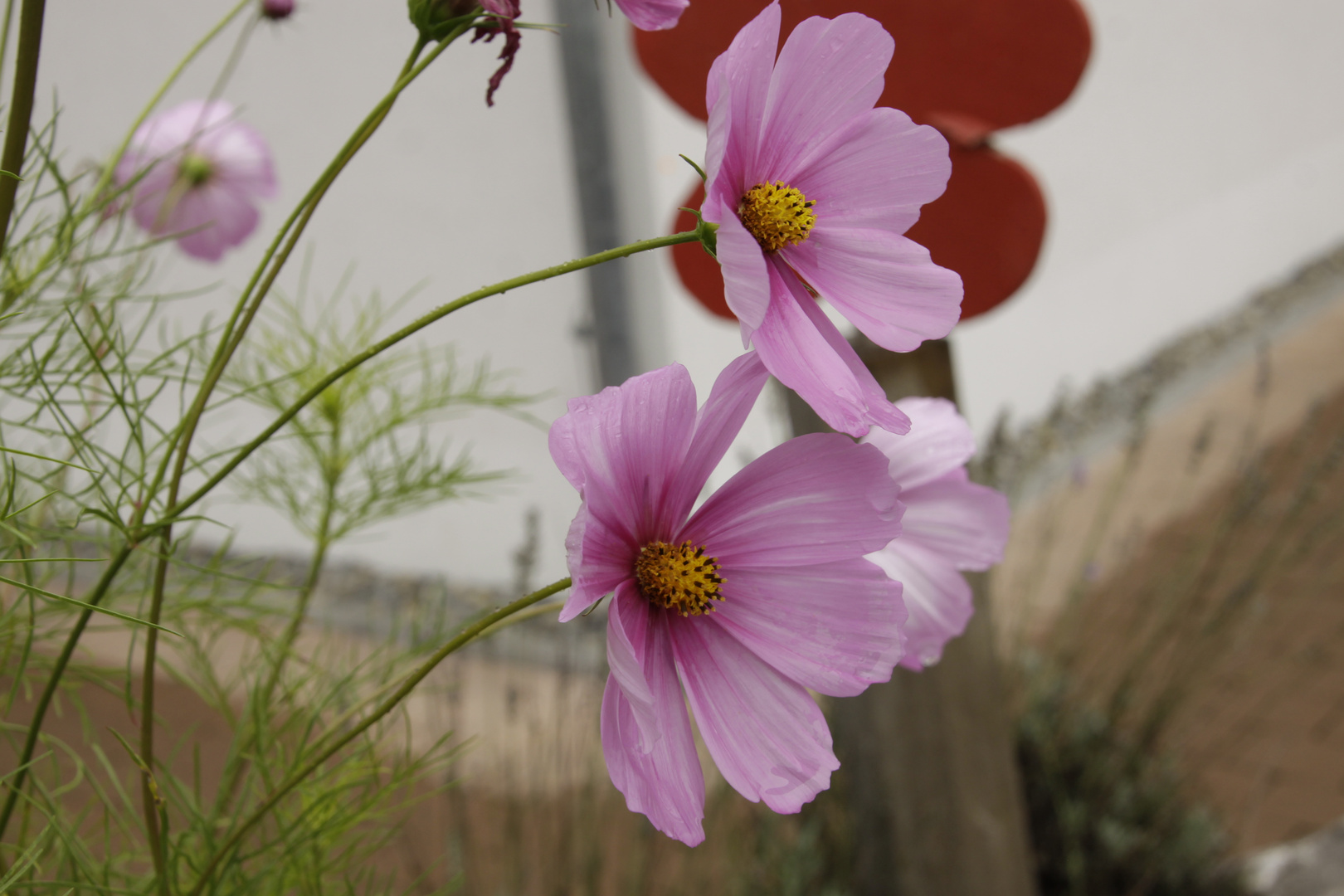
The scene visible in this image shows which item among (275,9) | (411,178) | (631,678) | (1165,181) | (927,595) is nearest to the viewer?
(631,678)

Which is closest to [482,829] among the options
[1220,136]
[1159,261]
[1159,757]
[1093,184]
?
[1159,757]

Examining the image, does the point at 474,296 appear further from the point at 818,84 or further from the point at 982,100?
the point at 982,100

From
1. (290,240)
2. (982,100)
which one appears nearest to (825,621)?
(290,240)

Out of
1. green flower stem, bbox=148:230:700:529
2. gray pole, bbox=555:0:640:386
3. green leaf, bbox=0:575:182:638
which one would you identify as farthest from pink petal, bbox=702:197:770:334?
gray pole, bbox=555:0:640:386

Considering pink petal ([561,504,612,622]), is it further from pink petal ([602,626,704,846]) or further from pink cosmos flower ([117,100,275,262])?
pink cosmos flower ([117,100,275,262])

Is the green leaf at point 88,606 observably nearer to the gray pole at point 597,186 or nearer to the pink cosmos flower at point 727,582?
the pink cosmos flower at point 727,582
